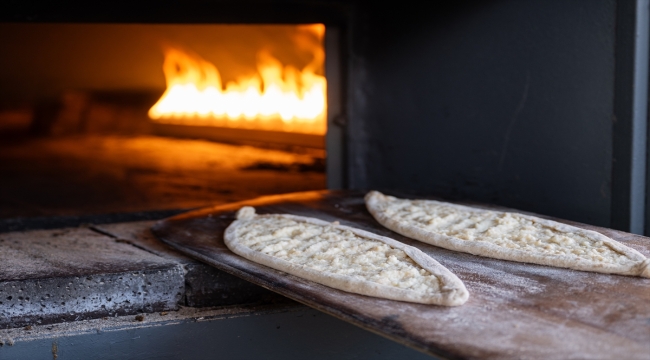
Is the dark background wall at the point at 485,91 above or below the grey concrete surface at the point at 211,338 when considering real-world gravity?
above

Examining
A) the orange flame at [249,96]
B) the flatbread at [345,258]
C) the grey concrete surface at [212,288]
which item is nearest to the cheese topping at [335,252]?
the flatbread at [345,258]

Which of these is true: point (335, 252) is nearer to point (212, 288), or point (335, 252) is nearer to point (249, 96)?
point (212, 288)

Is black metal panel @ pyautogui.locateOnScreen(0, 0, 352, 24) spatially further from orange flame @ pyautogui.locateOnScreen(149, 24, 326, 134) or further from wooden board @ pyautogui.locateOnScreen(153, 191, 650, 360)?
wooden board @ pyautogui.locateOnScreen(153, 191, 650, 360)

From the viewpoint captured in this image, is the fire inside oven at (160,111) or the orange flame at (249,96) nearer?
the fire inside oven at (160,111)

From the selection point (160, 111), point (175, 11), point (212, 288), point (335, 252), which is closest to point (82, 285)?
point (212, 288)

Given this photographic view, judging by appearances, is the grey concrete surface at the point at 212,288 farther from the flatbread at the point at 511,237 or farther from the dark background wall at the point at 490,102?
Result: the dark background wall at the point at 490,102

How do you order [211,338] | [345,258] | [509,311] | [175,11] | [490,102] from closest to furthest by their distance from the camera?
[509,311] → [345,258] → [211,338] → [490,102] → [175,11]
